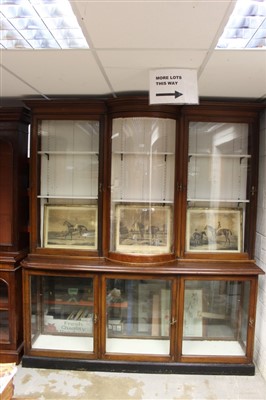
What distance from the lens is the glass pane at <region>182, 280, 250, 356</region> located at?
8.27 ft

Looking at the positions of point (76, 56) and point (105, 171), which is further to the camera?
point (105, 171)

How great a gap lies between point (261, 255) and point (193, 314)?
2.71ft

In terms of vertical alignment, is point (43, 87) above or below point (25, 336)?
above

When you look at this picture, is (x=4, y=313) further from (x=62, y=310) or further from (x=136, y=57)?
(x=136, y=57)

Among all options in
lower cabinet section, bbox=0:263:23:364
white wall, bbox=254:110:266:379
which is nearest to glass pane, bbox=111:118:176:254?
white wall, bbox=254:110:266:379

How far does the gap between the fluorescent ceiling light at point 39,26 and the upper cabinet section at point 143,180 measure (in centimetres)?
86

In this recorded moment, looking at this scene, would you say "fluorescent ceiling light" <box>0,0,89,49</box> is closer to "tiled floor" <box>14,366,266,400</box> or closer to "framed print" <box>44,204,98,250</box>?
"framed print" <box>44,204,98,250</box>

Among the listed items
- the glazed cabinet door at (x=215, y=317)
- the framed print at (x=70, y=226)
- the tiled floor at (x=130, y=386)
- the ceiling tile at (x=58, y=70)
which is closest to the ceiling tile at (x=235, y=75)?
the ceiling tile at (x=58, y=70)

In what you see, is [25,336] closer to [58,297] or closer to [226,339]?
[58,297]

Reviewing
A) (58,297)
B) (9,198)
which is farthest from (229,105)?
(58,297)

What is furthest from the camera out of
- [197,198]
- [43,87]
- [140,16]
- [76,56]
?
[197,198]

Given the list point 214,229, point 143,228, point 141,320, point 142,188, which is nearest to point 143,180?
point 142,188

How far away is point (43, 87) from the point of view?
214 centimetres

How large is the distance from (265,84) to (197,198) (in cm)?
103
